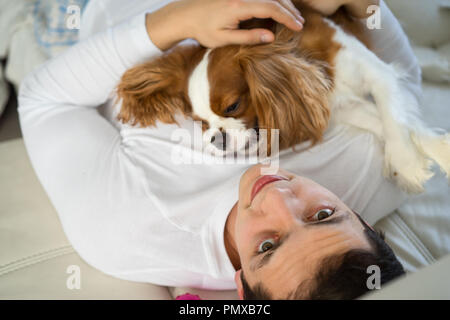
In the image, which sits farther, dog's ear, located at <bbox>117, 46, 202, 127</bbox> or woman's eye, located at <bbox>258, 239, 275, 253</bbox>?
dog's ear, located at <bbox>117, 46, 202, 127</bbox>

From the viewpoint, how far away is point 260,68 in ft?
2.88

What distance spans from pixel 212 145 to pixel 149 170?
163 millimetres

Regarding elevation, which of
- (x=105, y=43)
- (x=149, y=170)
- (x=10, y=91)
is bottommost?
(x=10, y=91)

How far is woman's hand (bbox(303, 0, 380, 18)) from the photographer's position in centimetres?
94

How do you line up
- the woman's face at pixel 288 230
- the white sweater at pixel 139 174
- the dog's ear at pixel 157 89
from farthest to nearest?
1. the dog's ear at pixel 157 89
2. the white sweater at pixel 139 174
3. the woman's face at pixel 288 230

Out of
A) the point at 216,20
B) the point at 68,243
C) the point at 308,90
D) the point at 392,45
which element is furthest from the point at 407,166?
the point at 68,243

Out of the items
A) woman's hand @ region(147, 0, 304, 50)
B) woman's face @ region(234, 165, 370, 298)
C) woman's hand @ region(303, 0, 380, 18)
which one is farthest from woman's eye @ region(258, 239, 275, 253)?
woman's hand @ region(303, 0, 380, 18)

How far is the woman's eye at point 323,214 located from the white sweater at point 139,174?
0.17 m

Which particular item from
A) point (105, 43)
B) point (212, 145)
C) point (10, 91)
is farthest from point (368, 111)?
point (10, 91)

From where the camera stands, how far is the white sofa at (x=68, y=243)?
81 centimetres

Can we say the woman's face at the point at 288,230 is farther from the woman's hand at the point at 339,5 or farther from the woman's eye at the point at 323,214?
the woman's hand at the point at 339,5

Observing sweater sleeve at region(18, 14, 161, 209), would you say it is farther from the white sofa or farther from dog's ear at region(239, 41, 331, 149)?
dog's ear at region(239, 41, 331, 149)

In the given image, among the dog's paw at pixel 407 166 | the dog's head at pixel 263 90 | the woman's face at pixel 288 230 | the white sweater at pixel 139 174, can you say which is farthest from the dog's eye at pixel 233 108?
the dog's paw at pixel 407 166
